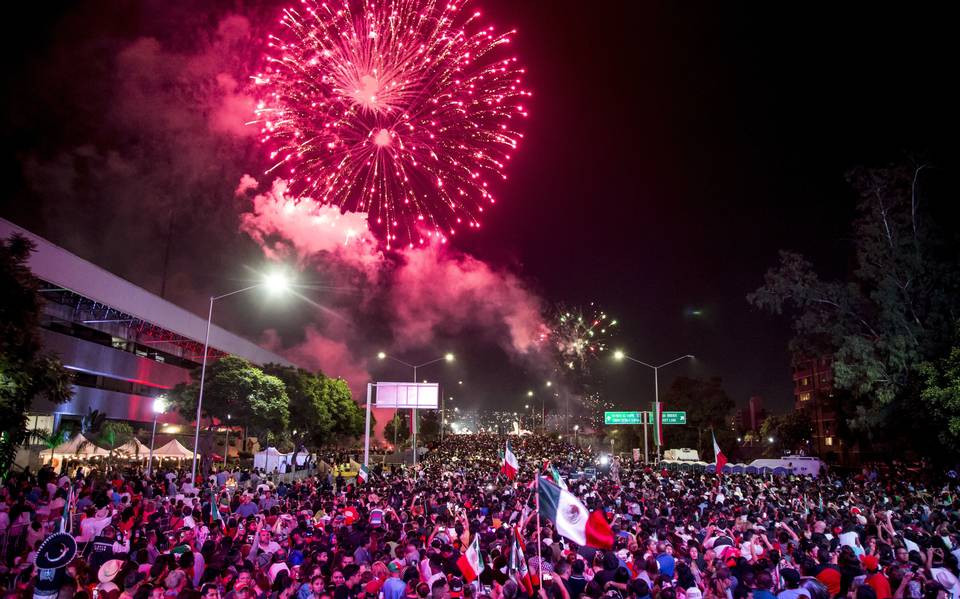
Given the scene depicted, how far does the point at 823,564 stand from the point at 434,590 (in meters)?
6.18

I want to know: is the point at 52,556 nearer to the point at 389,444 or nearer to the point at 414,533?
the point at 414,533

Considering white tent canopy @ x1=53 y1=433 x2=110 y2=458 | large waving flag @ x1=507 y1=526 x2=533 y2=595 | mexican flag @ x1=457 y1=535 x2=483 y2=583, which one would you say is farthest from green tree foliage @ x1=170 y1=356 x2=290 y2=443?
large waving flag @ x1=507 y1=526 x2=533 y2=595

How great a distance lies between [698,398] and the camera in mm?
79875

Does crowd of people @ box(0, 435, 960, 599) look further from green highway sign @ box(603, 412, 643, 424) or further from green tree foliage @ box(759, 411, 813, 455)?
green tree foliage @ box(759, 411, 813, 455)

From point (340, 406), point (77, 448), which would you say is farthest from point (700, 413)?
point (77, 448)

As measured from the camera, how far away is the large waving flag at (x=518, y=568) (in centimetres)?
934

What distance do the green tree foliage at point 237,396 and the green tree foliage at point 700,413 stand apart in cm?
4754

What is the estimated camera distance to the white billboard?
49.1 metres

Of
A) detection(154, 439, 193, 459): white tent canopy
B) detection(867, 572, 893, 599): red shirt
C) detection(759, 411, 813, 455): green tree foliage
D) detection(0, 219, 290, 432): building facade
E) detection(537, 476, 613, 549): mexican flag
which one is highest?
detection(0, 219, 290, 432): building facade

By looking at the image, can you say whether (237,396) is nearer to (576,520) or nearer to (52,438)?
(52,438)

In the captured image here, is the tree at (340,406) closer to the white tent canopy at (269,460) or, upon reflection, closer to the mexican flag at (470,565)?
the white tent canopy at (269,460)

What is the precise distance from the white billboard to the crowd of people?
28.0 m

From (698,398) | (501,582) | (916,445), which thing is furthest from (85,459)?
(698,398)

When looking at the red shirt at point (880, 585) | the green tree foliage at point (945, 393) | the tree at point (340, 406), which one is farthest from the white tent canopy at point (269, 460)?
the red shirt at point (880, 585)
